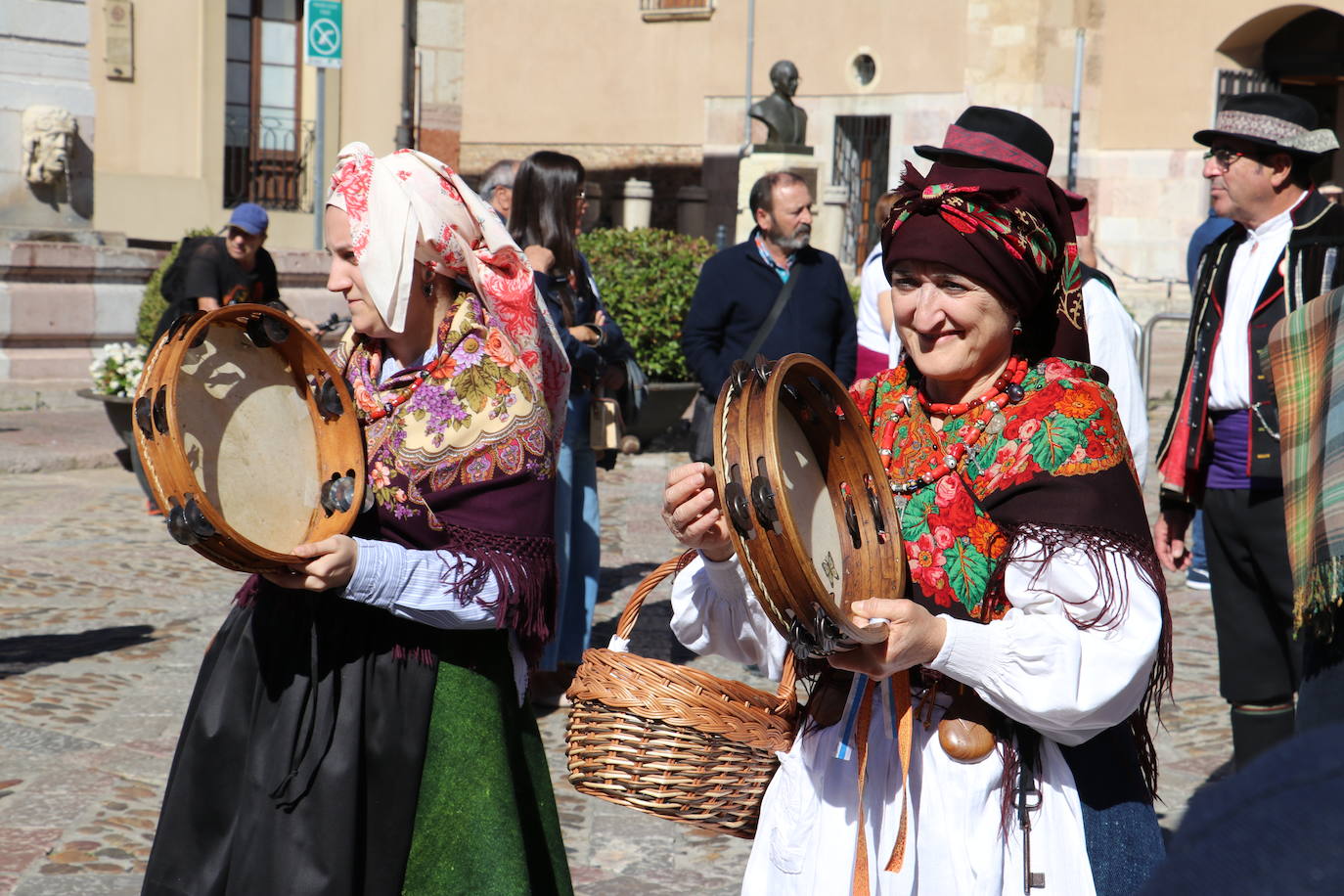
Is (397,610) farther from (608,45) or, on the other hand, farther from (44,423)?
(608,45)

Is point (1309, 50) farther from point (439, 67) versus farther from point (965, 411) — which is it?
point (965, 411)

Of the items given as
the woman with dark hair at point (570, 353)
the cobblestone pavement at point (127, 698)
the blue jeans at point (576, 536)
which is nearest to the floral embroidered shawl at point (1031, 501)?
the cobblestone pavement at point (127, 698)

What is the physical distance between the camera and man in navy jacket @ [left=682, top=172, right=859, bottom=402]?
623 centimetres

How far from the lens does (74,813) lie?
4434 millimetres

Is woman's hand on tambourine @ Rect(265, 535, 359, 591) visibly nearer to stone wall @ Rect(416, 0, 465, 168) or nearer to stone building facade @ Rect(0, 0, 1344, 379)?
stone building facade @ Rect(0, 0, 1344, 379)

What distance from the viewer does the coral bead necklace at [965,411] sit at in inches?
93.0

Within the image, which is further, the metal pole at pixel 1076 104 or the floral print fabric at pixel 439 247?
the metal pole at pixel 1076 104

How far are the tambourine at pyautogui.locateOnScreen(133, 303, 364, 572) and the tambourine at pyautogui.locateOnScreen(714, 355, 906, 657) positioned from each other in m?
0.86

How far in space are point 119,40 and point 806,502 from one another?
2036 cm

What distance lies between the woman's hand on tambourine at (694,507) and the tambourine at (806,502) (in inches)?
4.1

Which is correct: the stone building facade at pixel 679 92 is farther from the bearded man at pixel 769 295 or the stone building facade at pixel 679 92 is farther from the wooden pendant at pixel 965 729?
A: the wooden pendant at pixel 965 729

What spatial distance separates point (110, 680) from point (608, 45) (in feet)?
79.5

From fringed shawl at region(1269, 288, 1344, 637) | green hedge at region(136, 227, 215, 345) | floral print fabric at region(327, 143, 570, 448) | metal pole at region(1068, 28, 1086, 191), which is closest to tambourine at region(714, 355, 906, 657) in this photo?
fringed shawl at region(1269, 288, 1344, 637)

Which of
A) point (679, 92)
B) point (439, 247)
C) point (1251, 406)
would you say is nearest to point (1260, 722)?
point (1251, 406)
